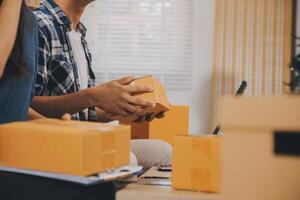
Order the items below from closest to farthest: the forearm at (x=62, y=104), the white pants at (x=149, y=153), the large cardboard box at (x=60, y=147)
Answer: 1. the large cardboard box at (x=60, y=147)
2. the forearm at (x=62, y=104)
3. the white pants at (x=149, y=153)

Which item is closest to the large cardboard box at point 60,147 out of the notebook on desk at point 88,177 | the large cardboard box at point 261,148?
the notebook on desk at point 88,177

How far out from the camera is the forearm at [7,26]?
4.10 feet

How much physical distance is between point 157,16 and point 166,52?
29 cm

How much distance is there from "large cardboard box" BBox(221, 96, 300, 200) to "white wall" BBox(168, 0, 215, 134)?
2736mm

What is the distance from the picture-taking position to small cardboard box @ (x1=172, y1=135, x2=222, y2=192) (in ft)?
3.67

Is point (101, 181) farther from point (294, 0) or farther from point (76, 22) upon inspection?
point (294, 0)

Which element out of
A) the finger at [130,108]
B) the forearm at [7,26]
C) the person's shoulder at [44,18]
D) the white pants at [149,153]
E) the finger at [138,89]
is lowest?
the white pants at [149,153]

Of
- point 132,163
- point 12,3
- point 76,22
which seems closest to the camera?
point 12,3

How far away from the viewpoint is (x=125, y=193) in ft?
3.55

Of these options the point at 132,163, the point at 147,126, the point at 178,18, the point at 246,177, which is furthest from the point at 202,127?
the point at 246,177

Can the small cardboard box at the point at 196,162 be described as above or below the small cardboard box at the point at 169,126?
above

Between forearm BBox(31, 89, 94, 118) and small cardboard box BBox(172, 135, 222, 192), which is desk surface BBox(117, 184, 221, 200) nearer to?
small cardboard box BBox(172, 135, 222, 192)

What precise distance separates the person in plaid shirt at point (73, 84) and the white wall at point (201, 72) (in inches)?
57.4

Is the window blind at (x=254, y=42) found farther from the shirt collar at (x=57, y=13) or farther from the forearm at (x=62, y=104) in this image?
the forearm at (x=62, y=104)
